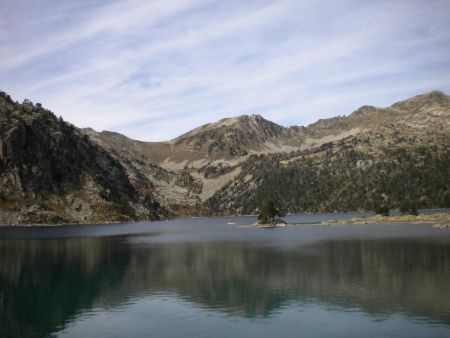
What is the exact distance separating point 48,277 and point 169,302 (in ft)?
121

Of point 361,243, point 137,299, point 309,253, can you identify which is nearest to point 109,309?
point 137,299

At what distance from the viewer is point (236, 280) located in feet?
263

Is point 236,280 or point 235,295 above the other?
point 235,295

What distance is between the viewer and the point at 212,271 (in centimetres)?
9181

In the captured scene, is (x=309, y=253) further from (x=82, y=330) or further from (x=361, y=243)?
(x=82, y=330)

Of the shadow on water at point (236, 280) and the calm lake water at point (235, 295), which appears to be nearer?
the calm lake water at point (235, 295)

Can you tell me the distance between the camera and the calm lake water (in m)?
49.4

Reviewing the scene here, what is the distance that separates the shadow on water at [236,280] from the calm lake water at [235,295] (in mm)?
181

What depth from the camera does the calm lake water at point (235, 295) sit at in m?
49.4

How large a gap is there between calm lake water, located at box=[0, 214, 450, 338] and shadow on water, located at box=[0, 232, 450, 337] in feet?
0.59

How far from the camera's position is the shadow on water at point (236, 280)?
191ft

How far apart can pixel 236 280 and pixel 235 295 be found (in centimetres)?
1273

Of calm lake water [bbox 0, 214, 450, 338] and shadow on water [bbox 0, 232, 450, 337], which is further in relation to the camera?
shadow on water [bbox 0, 232, 450, 337]

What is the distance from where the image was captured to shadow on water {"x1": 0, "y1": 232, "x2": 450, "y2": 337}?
58175 mm
